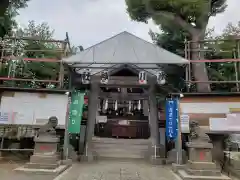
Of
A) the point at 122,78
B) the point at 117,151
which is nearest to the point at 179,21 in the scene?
the point at 122,78

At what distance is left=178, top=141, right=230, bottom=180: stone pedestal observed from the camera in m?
6.67

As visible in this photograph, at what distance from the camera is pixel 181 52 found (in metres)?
14.2

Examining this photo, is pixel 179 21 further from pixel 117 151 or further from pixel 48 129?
Answer: pixel 48 129

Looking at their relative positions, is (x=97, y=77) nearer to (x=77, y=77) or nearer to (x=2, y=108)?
(x=77, y=77)

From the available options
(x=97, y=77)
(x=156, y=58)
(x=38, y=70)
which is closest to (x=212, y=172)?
(x=156, y=58)

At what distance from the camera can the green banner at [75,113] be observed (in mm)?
8875

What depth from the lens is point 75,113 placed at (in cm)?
898

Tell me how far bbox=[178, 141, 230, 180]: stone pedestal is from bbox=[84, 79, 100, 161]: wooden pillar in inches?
169

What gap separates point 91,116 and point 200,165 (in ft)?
18.6

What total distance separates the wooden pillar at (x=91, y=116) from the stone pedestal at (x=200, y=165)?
4.30 m

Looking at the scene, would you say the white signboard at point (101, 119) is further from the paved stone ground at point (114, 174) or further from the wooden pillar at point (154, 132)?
the paved stone ground at point (114, 174)

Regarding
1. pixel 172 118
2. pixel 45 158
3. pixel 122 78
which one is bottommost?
pixel 45 158

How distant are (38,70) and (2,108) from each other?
5.97 metres

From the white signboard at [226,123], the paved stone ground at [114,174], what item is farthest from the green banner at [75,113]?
the white signboard at [226,123]
